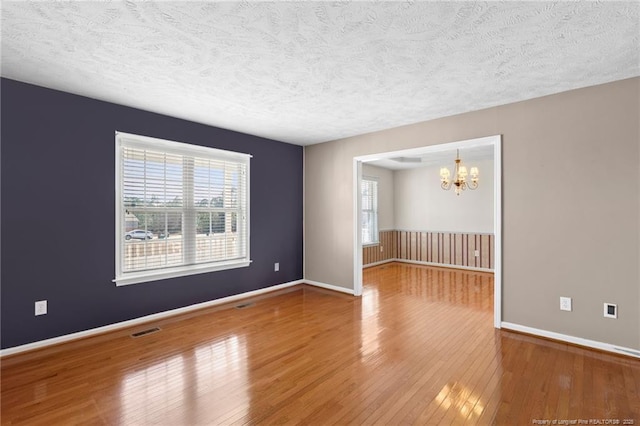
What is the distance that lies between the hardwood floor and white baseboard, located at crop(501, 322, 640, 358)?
82 mm

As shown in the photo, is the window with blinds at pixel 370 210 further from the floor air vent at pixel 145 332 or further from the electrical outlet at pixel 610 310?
the floor air vent at pixel 145 332

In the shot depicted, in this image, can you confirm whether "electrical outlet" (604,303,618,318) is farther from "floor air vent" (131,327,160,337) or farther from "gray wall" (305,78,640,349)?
"floor air vent" (131,327,160,337)

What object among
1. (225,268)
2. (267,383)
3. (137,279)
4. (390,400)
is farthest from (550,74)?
(137,279)

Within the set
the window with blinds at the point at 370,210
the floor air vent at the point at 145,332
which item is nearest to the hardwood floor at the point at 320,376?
the floor air vent at the point at 145,332

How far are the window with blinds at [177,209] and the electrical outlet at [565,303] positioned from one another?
3.90m

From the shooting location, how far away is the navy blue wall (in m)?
2.93

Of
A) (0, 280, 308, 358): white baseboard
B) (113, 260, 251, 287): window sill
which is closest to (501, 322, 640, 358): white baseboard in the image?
(0, 280, 308, 358): white baseboard

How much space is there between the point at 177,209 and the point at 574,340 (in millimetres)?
4583

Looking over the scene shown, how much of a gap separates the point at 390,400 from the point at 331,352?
86 cm

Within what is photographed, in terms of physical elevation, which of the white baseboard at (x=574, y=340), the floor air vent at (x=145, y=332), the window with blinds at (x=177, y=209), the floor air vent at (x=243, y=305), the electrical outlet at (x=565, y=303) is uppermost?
the window with blinds at (x=177, y=209)

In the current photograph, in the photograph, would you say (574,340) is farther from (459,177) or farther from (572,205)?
(459,177)

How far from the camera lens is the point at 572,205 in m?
3.15

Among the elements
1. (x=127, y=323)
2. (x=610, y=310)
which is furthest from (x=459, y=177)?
(x=127, y=323)

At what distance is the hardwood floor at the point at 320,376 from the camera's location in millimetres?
2078
